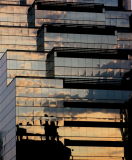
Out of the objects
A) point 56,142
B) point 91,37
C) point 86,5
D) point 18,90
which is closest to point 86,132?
point 56,142

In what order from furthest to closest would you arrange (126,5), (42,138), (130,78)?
(126,5) < (130,78) < (42,138)

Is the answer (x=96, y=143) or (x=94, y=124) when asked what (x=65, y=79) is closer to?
(x=94, y=124)

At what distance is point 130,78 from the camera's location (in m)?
167

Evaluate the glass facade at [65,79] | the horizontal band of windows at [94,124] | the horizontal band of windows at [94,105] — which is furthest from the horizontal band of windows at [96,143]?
the horizontal band of windows at [94,105]

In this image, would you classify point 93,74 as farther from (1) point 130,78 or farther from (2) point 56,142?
(2) point 56,142

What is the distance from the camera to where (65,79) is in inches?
6447

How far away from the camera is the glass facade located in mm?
154000

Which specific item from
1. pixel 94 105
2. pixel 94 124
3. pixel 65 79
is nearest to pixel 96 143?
pixel 94 124

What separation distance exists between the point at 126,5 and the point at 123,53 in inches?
1202

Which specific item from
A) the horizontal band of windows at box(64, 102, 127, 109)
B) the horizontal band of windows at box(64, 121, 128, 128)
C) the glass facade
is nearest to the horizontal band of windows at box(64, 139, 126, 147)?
the glass facade

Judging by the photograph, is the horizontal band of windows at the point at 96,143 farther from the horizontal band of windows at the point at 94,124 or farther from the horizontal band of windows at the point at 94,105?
the horizontal band of windows at the point at 94,105

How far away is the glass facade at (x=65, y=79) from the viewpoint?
505 ft

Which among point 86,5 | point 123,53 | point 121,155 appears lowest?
point 121,155

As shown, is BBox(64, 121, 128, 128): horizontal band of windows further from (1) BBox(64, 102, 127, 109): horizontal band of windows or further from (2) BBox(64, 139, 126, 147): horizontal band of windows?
(1) BBox(64, 102, 127, 109): horizontal band of windows
